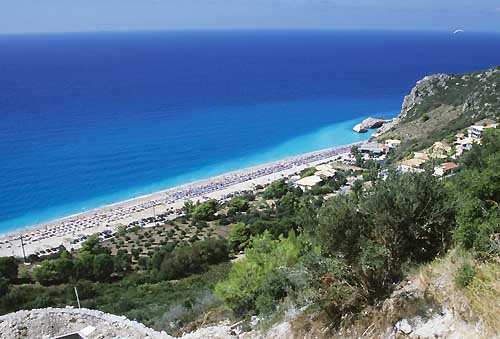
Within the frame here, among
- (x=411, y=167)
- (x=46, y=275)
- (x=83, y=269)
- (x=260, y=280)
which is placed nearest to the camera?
(x=411, y=167)

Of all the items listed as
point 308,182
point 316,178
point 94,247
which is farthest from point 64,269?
point 316,178

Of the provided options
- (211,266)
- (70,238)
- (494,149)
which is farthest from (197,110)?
(494,149)

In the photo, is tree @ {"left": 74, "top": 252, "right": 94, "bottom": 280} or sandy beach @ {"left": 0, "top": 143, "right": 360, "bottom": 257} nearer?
tree @ {"left": 74, "top": 252, "right": 94, "bottom": 280}

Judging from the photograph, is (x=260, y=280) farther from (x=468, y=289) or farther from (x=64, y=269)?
(x=64, y=269)

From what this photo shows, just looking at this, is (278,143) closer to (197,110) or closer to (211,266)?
(197,110)

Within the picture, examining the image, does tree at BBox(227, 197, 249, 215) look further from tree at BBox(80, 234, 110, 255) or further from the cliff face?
the cliff face

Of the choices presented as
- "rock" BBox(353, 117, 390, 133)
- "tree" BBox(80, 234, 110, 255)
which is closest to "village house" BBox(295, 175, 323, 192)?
"tree" BBox(80, 234, 110, 255)

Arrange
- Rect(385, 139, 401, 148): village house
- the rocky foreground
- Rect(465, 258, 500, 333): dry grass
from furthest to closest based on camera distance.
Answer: Rect(385, 139, 401, 148): village house, the rocky foreground, Rect(465, 258, 500, 333): dry grass
